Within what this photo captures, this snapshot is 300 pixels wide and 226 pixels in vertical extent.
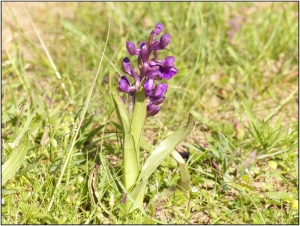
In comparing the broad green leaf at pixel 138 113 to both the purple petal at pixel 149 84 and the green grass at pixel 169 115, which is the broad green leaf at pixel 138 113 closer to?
the purple petal at pixel 149 84

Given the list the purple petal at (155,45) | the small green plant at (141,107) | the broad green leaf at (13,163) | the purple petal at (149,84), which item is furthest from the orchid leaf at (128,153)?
the broad green leaf at (13,163)

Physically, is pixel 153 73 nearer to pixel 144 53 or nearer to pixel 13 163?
pixel 144 53

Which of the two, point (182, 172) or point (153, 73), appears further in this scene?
point (182, 172)

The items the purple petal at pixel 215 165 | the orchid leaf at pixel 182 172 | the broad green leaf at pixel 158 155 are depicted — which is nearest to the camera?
the broad green leaf at pixel 158 155

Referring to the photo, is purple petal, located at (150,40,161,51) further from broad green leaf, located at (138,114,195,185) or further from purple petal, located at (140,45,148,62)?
broad green leaf, located at (138,114,195,185)

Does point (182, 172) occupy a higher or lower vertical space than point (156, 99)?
lower

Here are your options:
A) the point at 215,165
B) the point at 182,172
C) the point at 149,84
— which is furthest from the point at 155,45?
the point at 215,165
